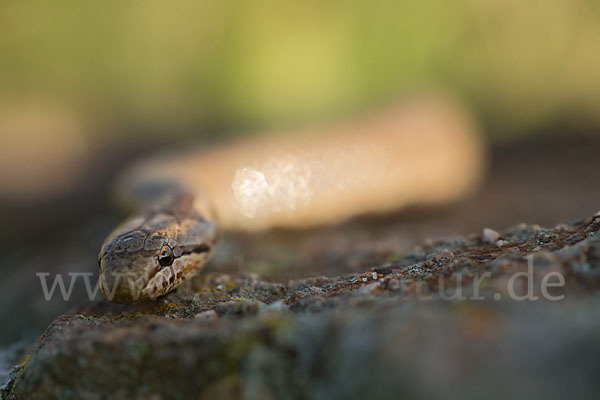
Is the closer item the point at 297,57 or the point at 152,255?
the point at 152,255

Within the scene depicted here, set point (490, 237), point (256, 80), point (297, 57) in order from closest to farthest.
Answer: point (490, 237) → point (297, 57) → point (256, 80)

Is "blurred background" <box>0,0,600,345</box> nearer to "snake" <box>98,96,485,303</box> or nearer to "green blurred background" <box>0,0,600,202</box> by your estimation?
"green blurred background" <box>0,0,600,202</box>

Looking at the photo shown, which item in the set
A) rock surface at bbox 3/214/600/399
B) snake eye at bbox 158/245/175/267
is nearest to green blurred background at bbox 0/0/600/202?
snake eye at bbox 158/245/175/267

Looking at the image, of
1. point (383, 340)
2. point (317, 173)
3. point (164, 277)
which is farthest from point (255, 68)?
point (383, 340)

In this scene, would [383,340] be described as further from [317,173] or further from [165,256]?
[317,173]

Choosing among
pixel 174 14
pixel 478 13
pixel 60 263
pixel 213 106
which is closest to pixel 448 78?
pixel 478 13

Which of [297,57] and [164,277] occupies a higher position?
[297,57]

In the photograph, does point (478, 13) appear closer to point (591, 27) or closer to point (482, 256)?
point (591, 27)
